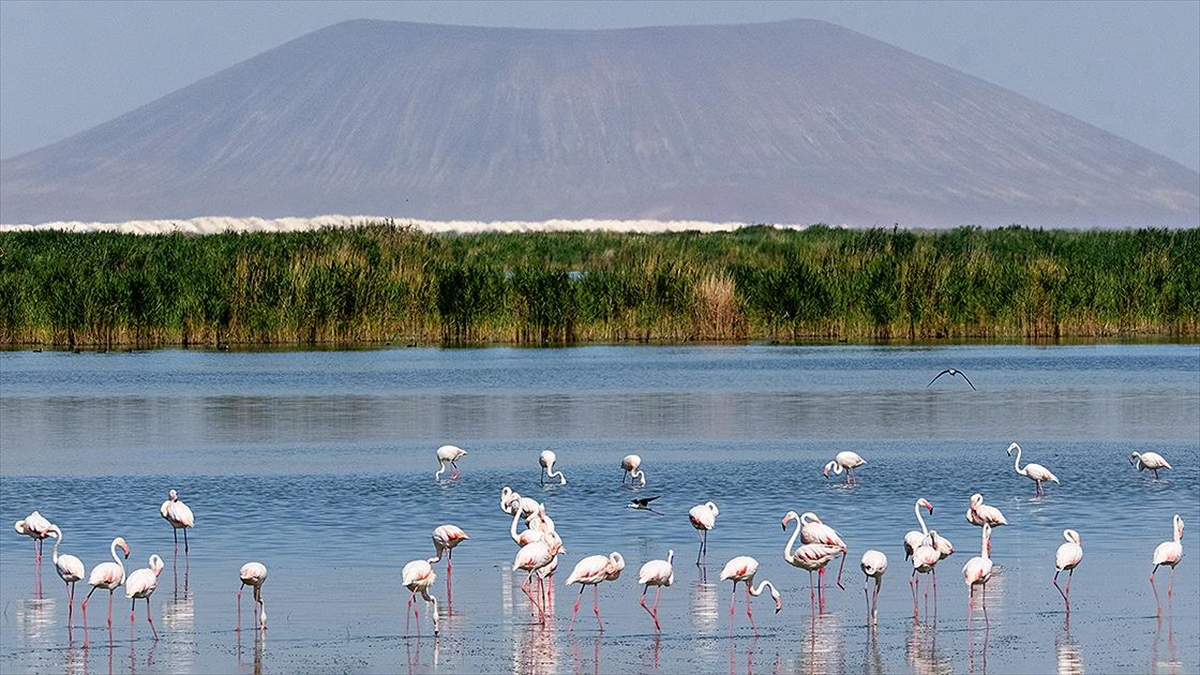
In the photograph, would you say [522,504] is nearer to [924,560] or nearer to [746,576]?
[746,576]

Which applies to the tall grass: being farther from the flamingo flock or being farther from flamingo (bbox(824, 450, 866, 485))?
the flamingo flock

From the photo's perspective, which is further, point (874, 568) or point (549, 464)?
point (549, 464)

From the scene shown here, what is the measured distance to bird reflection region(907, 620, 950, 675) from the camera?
12344 mm

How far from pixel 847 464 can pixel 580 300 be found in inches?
821

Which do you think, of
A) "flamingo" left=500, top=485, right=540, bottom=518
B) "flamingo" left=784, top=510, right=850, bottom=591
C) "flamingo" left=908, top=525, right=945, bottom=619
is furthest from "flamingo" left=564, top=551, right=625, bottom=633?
"flamingo" left=500, top=485, right=540, bottom=518

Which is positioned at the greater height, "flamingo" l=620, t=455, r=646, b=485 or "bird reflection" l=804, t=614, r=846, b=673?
"flamingo" l=620, t=455, r=646, b=485

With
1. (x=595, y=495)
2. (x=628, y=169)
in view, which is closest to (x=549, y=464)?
(x=595, y=495)

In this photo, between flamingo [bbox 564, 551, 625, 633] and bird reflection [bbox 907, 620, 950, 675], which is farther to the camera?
flamingo [bbox 564, 551, 625, 633]

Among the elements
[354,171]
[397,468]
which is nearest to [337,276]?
[397,468]

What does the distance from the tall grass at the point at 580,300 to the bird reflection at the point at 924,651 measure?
28.1 meters

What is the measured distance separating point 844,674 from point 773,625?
1694mm

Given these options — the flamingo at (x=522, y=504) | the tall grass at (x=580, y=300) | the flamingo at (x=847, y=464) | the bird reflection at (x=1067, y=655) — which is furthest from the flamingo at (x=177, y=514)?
the tall grass at (x=580, y=300)

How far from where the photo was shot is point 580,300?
4212 centimetres

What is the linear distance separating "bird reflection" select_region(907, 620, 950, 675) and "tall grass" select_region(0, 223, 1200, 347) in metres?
28.1
